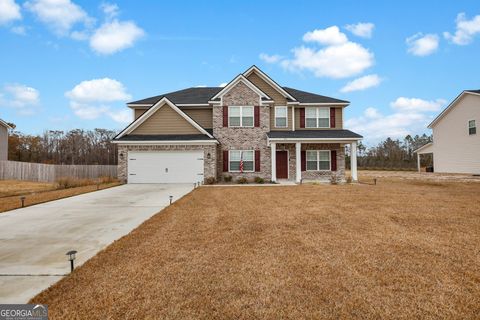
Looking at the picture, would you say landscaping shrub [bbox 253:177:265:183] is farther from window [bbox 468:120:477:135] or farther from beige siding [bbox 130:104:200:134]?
window [bbox 468:120:477:135]

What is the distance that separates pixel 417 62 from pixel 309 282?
2197 cm

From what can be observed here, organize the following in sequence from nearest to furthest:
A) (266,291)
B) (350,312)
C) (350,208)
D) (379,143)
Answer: (350,312) < (266,291) < (350,208) < (379,143)

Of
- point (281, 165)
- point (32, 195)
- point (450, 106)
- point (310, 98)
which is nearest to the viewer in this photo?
point (32, 195)

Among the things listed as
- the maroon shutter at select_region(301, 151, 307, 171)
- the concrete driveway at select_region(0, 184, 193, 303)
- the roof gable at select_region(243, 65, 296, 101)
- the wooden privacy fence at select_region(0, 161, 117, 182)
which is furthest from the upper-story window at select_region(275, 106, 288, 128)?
the wooden privacy fence at select_region(0, 161, 117, 182)

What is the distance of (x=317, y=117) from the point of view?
21.1 meters

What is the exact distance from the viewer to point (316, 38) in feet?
63.5

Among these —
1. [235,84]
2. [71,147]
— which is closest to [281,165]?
[235,84]

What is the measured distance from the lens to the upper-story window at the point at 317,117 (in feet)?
69.1

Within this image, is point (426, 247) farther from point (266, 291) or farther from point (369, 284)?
point (266, 291)

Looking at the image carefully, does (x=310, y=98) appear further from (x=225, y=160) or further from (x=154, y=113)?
(x=154, y=113)

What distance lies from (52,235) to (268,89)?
56.9 feet

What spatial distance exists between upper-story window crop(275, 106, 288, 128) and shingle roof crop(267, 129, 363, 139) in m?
0.78

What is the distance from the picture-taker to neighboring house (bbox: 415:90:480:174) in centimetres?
2469

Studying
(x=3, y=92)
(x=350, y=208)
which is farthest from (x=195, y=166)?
(x=3, y=92)
